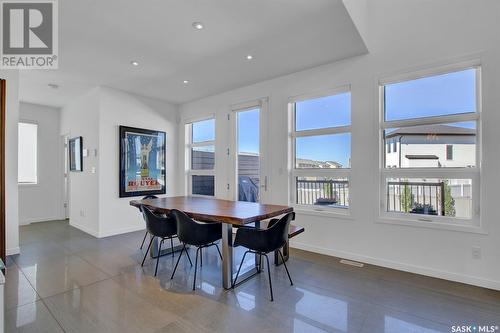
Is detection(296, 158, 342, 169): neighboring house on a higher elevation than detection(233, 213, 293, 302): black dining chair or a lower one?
higher

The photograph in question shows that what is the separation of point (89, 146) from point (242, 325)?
4550 millimetres

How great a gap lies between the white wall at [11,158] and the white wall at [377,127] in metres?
3.89

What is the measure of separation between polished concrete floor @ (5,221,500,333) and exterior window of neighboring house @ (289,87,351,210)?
956 mm

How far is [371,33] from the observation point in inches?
127

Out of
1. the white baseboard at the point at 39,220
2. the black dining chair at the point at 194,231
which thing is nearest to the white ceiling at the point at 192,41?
the black dining chair at the point at 194,231

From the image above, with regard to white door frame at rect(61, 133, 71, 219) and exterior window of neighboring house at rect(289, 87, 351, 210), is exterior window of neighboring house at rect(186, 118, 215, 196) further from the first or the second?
white door frame at rect(61, 133, 71, 219)

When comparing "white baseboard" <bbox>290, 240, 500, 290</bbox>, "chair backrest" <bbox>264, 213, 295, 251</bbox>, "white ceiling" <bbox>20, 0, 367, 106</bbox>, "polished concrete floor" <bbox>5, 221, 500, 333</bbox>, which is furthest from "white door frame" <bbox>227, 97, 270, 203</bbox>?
"chair backrest" <bbox>264, 213, 295, 251</bbox>

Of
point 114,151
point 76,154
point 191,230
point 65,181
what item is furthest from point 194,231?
point 65,181

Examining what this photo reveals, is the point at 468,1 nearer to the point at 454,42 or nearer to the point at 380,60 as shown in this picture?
the point at 454,42

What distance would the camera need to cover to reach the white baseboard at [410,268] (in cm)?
263

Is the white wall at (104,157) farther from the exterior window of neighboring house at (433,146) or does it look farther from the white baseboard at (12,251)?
the exterior window of neighboring house at (433,146)

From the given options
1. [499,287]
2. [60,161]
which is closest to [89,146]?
[60,161]

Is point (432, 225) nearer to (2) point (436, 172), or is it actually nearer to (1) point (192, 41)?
(2) point (436, 172)

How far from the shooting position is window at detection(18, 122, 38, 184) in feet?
18.5
